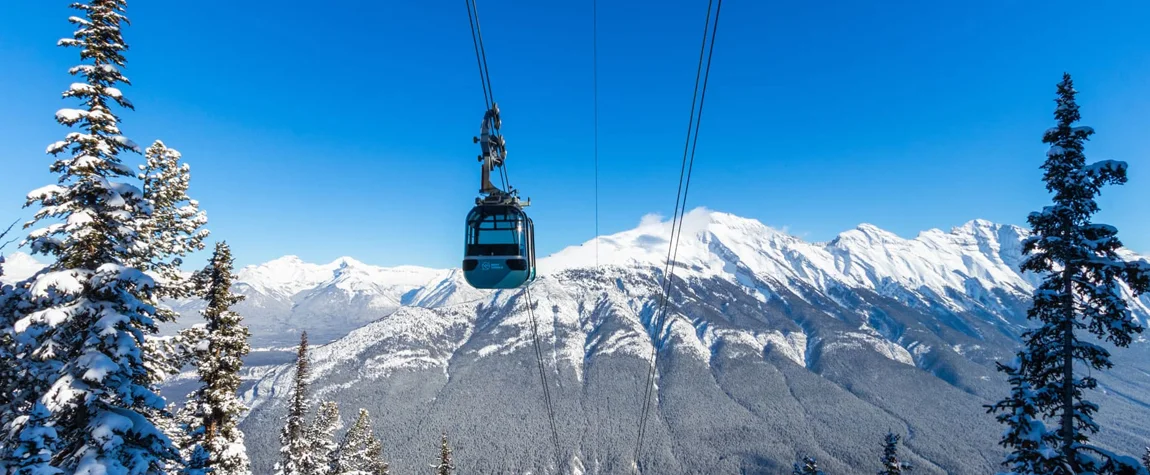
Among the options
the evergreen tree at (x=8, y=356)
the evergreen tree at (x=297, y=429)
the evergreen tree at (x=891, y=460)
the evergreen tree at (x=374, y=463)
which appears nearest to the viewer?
the evergreen tree at (x=8, y=356)

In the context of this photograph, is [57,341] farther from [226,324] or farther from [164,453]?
[226,324]

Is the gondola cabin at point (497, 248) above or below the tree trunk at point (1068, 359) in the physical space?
above

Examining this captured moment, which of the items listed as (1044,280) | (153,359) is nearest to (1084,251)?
(1044,280)

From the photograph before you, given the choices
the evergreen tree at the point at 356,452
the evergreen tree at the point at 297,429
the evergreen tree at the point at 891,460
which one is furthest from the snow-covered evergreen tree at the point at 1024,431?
the evergreen tree at the point at 356,452

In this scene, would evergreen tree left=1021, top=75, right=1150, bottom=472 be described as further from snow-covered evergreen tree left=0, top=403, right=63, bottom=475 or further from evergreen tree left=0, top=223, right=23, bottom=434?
evergreen tree left=0, top=223, right=23, bottom=434

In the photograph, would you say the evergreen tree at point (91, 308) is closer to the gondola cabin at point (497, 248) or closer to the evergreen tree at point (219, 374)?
the evergreen tree at point (219, 374)

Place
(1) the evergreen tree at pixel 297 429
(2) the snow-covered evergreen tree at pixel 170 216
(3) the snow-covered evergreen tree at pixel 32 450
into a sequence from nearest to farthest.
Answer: (3) the snow-covered evergreen tree at pixel 32 450
(2) the snow-covered evergreen tree at pixel 170 216
(1) the evergreen tree at pixel 297 429

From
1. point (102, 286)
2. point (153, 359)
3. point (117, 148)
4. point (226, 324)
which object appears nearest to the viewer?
point (102, 286)
